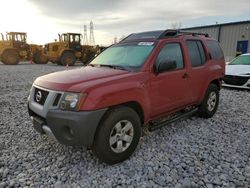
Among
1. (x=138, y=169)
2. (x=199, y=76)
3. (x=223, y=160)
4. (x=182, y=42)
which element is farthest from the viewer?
(x=199, y=76)

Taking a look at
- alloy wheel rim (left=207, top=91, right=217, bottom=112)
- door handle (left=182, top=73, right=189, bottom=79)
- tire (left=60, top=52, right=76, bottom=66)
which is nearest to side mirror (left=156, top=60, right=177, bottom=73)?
door handle (left=182, top=73, right=189, bottom=79)

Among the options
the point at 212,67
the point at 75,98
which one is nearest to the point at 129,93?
the point at 75,98

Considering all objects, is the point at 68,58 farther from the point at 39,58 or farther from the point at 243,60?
the point at 243,60

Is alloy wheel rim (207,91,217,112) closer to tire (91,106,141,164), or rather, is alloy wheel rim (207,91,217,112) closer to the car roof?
the car roof

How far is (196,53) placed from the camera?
5.20 m

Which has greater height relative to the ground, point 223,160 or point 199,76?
point 199,76

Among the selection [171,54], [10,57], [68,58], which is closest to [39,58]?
[10,57]

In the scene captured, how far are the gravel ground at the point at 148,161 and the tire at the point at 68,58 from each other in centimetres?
1687

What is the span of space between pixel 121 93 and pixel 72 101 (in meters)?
0.70

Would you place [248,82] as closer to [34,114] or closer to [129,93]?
[129,93]

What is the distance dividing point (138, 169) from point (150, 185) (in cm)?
39

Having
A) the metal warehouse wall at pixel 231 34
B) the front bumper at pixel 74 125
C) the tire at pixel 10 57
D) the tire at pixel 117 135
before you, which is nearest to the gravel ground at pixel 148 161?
the tire at pixel 117 135

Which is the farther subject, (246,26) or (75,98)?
(246,26)

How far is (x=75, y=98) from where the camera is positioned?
3141mm
